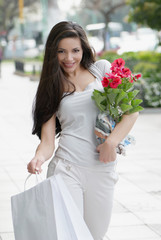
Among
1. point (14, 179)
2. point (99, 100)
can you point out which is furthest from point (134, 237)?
point (14, 179)

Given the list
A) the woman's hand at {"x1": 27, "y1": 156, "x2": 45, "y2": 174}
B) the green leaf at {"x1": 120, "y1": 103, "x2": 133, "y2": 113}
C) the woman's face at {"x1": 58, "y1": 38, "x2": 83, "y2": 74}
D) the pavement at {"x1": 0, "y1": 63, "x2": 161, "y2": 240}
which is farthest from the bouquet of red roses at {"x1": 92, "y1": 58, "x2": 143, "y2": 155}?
the pavement at {"x1": 0, "y1": 63, "x2": 161, "y2": 240}

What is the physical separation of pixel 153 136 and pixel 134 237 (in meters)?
Answer: 5.84

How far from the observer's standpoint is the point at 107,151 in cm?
320

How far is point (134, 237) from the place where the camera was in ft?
16.1

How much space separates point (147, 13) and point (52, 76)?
48.5ft

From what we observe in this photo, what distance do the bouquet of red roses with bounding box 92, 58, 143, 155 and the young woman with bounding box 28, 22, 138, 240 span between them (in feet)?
0.15

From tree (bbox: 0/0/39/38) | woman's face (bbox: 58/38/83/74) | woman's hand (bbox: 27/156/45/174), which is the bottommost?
tree (bbox: 0/0/39/38)

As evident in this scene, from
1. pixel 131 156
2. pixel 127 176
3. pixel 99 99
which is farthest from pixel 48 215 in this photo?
pixel 131 156

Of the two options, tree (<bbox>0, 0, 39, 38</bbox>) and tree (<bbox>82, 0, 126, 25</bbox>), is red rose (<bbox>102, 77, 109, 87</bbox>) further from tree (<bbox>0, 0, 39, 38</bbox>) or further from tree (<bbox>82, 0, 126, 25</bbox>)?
tree (<bbox>0, 0, 39, 38</bbox>)

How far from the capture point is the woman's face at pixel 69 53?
3307mm

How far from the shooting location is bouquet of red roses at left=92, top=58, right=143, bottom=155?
3.18 m

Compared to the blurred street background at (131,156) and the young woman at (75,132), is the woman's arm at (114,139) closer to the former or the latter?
the young woman at (75,132)

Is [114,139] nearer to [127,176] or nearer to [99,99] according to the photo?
[99,99]

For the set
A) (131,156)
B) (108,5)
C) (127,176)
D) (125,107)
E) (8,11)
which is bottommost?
(8,11)
